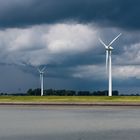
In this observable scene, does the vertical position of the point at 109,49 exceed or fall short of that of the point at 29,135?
it exceeds it

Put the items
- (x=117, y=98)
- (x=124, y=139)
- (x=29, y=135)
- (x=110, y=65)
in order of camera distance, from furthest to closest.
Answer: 1. (x=117, y=98)
2. (x=110, y=65)
3. (x=29, y=135)
4. (x=124, y=139)

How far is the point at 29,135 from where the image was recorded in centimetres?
3819

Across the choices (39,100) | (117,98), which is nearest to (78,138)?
(117,98)

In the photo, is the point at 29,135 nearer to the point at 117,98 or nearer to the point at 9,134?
the point at 9,134

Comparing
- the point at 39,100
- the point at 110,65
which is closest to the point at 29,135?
the point at 110,65

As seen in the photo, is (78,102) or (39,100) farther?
(39,100)

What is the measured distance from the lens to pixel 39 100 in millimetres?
127500

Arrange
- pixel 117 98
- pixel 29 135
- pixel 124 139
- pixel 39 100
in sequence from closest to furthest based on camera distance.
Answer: pixel 124 139
pixel 29 135
pixel 117 98
pixel 39 100

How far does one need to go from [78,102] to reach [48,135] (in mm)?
80893

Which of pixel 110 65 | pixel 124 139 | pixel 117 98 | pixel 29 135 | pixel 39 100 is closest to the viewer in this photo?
pixel 124 139

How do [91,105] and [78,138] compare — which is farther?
A: [91,105]

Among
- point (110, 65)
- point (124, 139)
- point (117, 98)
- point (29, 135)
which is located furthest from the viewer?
point (117, 98)

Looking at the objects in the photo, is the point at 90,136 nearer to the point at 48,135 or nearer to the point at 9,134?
the point at 48,135

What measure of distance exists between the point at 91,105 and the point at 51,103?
11523 mm
